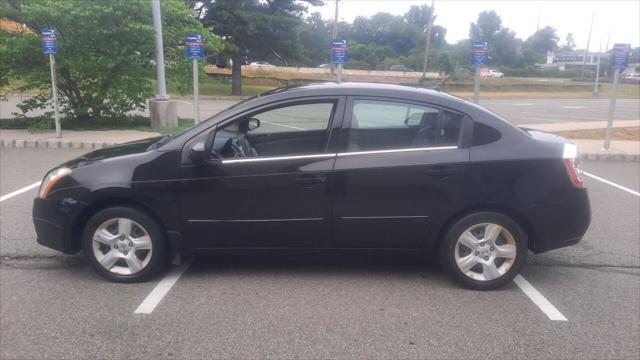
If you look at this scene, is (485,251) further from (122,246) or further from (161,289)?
(122,246)

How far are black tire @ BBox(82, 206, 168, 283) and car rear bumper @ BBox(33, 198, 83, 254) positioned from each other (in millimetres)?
120

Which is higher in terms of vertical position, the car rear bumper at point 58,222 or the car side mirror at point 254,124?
the car side mirror at point 254,124

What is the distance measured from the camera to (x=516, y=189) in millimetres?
4320

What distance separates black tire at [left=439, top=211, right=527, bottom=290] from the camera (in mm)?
4340

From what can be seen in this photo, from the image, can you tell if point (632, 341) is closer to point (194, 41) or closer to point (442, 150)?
point (442, 150)

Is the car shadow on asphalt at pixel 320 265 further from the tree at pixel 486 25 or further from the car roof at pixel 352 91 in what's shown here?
the tree at pixel 486 25

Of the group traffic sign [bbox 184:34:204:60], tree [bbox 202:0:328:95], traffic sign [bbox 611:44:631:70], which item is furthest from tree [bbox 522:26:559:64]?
traffic sign [bbox 184:34:204:60]

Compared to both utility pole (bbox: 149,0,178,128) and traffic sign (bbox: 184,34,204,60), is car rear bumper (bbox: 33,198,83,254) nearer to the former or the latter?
traffic sign (bbox: 184,34,204,60)

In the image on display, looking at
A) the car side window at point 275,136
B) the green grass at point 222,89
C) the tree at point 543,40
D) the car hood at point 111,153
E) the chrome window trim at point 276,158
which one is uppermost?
the tree at point 543,40

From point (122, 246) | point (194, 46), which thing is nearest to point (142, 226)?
point (122, 246)

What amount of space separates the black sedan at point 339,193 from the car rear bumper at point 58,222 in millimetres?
13

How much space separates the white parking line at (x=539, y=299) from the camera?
403 cm

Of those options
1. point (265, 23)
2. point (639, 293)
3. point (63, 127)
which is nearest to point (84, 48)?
point (63, 127)

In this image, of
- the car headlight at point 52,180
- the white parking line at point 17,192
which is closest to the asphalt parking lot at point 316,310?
the car headlight at point 52,180
